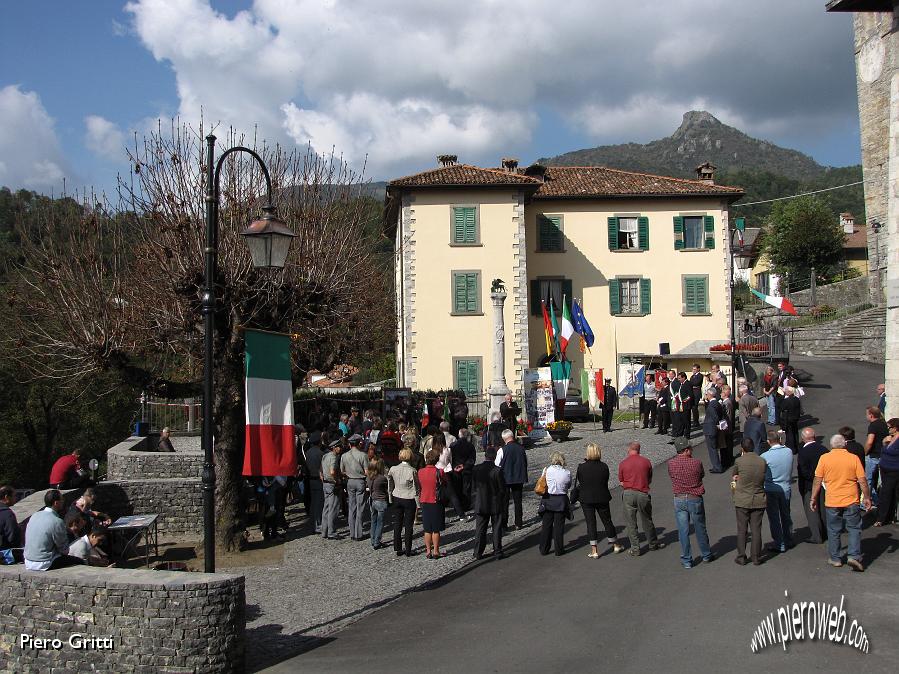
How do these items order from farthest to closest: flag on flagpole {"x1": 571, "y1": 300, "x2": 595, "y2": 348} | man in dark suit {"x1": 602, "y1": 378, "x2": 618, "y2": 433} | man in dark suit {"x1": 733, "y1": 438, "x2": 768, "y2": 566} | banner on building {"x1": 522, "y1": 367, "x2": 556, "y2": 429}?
flag on flagpole {"x1": 571, "y1": 300, "x2": 595, "y2": 348}
man in dark suit {"x1": 602, "y1": 378, "x2": 618, "y2": 433}
banner on building {"x1": 522, "y1": 367, "x2": 556, "y2": 429}
man in dark suit {"x1": 733, "y1": 438, "x2": 768, "y2": 566}

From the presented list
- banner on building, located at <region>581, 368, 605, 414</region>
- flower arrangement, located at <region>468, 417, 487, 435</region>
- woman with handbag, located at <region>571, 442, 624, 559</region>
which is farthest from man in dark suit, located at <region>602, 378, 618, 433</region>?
woman with handbag, located at <region>571, 442, 624, 559</region>

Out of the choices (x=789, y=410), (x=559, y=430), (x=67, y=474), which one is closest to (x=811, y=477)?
(x=789, y=410)

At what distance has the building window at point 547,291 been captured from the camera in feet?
A: 118

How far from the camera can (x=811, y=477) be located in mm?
12195

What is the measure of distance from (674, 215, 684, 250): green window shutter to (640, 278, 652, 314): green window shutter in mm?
2082

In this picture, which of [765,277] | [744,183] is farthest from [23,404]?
[744,183]

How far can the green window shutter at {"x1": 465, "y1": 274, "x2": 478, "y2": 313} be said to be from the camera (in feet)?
111

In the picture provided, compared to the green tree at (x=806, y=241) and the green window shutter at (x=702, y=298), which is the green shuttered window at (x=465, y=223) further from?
the green tree at (x=806, y=241)

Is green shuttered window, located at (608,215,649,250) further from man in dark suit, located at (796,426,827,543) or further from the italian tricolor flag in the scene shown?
the italian tricolor flag

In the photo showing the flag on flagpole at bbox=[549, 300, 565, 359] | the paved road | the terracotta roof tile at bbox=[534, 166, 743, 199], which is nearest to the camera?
the paved road

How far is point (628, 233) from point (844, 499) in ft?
89.3

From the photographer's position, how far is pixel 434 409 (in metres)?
24.9

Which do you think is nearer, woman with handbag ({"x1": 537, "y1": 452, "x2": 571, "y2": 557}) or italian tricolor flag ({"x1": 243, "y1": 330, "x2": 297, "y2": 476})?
italian tricolor flag ({"x1": 243, "y1": 330, "x2": 297, "y2": 476})

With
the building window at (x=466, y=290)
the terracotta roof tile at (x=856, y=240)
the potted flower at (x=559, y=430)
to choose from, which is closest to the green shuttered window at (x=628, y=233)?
the building window at (x=466, y=290)
